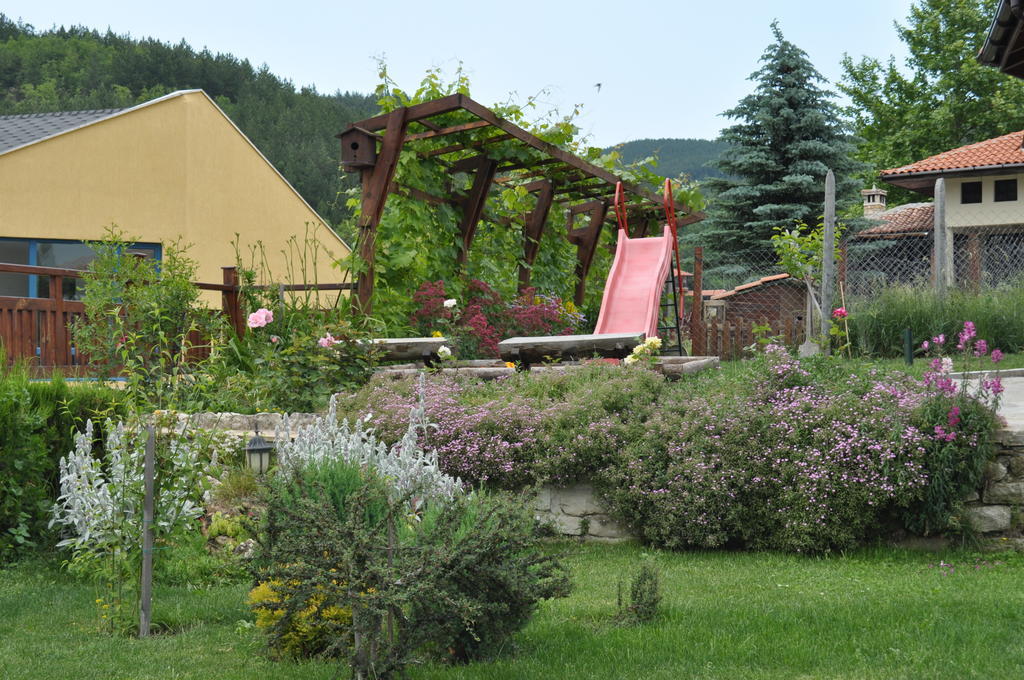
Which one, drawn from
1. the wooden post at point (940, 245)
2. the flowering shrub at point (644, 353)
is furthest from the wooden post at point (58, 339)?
the wooden post at point (940, 245)

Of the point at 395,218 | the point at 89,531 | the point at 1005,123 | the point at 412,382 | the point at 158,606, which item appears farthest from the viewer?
the point at 1005,123

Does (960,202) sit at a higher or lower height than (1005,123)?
lower

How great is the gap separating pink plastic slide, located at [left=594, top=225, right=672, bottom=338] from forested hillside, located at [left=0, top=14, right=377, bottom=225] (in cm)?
2322

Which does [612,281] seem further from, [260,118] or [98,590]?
[260,118]

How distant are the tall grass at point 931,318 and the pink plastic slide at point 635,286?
2437 mm

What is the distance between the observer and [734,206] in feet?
91.1

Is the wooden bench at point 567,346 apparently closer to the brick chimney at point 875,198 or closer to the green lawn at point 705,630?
the green lawn at point 705,630

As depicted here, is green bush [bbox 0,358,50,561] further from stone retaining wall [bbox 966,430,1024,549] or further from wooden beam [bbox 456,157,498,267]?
wooden beam [bbox 456,157,498,267]

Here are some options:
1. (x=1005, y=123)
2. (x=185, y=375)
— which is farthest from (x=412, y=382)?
(x=1005, y=123)

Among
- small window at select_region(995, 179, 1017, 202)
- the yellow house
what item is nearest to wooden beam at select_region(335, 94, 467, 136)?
the yellow house

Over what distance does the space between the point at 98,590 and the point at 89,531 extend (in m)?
0.70

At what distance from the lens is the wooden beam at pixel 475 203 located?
11.2m

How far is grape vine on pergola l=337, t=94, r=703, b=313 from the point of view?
366 inches

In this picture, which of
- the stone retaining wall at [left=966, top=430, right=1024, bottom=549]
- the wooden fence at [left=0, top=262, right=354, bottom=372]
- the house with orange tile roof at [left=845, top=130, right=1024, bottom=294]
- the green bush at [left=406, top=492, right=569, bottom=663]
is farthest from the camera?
the house with orange tile roof at [left=845, top=130, right=1024, bottom=294]
